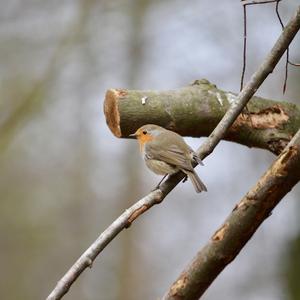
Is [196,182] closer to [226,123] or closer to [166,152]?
[166,152]

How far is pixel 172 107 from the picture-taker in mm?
3520

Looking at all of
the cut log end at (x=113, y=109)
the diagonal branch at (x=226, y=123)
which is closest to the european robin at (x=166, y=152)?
the cut log end at (x=113, y=109)

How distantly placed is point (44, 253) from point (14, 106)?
17.6 ft

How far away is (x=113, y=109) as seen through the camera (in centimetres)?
352

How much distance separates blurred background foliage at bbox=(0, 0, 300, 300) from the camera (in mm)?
7328

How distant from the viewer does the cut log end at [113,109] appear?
349 centimetres

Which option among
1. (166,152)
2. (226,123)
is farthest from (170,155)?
(226,123)

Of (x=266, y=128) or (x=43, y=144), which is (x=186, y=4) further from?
(x=266, y=128)

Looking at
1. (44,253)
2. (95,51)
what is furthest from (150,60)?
(44,253)

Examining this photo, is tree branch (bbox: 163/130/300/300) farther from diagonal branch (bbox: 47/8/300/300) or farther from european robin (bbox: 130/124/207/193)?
european robin (bbox: 130/124/207/193)

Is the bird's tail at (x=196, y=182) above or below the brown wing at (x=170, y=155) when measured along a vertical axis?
below

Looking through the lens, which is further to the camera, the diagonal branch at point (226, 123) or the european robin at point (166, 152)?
the european robin at point (166, 152)

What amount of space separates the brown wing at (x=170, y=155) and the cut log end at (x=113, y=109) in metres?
0.49

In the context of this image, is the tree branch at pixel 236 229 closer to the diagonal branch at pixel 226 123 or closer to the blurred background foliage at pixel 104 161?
the diagonal branch at pixel 226 123
